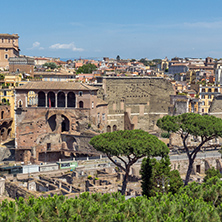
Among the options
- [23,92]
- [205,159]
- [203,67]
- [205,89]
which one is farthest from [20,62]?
[203,67]

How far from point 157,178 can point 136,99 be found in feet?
117

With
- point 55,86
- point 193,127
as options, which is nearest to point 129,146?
point 193,127

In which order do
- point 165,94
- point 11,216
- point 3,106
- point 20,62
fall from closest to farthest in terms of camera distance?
1. point 11,216
2. point 3,106
3. point 165,94
4. point 20,62

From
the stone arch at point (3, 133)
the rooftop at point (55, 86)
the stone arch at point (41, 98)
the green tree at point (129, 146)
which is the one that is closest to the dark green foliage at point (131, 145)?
the green tree at point (129, 146)

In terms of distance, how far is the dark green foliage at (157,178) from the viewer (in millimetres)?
35625

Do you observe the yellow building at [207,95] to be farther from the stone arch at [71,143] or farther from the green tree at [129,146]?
the green tree at [129,146]

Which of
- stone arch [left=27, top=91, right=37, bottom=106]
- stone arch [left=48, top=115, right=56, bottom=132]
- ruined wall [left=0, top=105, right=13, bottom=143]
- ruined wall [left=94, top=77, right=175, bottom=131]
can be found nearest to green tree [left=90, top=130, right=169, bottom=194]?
stone arch [left=48, top=115, right=56, bottom=132]

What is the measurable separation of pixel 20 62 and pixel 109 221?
68.6 m

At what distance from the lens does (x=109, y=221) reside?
20484mm

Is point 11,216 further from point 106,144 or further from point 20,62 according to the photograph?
point 20,62

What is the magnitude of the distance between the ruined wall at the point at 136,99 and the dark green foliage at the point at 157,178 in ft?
99.6

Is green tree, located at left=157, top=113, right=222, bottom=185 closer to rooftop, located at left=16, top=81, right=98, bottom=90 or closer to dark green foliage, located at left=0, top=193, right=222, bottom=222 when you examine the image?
rooftop, located at left=16, top=81, right=98, bottom=90

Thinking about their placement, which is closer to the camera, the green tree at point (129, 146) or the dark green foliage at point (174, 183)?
the green tree at point (129, 146)

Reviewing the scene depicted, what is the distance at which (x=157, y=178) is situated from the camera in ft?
119
